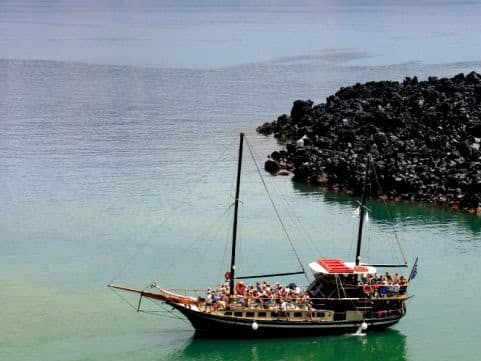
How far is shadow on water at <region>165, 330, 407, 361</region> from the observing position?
186ft

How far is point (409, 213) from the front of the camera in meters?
85.9

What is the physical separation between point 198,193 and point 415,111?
1121 inches

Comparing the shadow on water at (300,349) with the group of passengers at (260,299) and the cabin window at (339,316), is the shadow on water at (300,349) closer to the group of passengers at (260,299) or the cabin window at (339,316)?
the cabin window at (339,316)

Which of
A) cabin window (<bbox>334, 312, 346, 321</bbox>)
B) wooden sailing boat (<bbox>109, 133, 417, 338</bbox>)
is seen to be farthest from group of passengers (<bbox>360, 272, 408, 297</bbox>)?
cabin window (<bbox>334, 312, 346, 321</bbox>)

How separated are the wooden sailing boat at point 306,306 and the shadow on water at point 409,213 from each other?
885 inches

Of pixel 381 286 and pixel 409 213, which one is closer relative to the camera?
pixel 381 286

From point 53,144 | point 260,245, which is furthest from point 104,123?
point 260,245

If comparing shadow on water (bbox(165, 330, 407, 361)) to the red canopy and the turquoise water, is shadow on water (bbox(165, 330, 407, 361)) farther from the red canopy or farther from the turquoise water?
the red canopy

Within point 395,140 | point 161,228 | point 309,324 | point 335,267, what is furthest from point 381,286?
point 395,140

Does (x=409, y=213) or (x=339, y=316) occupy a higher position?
(x=409, y=213)

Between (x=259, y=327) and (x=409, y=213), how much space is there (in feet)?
103

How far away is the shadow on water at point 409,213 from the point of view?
274ft

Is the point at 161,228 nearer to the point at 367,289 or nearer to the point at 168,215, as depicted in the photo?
the point at 168,215

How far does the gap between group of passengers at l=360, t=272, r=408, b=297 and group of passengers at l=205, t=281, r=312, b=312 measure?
3190 millimetres
